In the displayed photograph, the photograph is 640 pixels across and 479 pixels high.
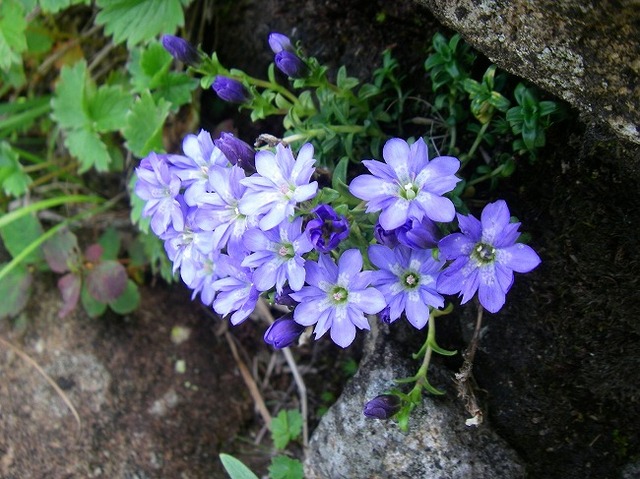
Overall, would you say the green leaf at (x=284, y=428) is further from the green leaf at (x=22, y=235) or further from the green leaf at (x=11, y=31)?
the green leaf at (x=11, y=31)

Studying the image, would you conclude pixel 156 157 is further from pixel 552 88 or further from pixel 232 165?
pixel 552 88

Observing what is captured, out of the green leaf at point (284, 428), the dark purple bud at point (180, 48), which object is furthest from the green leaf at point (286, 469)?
the dark purple bud at point (180, 48)

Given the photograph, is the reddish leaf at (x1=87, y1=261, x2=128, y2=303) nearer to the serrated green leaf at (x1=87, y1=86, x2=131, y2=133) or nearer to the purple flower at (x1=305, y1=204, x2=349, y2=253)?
the serrated green leaf at (x1=87, y1=86, x2=131, y2=133)

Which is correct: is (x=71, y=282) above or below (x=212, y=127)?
below

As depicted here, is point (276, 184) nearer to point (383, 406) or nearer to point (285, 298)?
point (285, 298)

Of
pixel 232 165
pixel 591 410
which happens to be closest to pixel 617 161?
pixel 591 410

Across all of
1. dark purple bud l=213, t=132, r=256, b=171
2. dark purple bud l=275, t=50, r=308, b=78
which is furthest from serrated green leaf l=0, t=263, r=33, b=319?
dark purple bud l=275, t=50, r=308, b=78
